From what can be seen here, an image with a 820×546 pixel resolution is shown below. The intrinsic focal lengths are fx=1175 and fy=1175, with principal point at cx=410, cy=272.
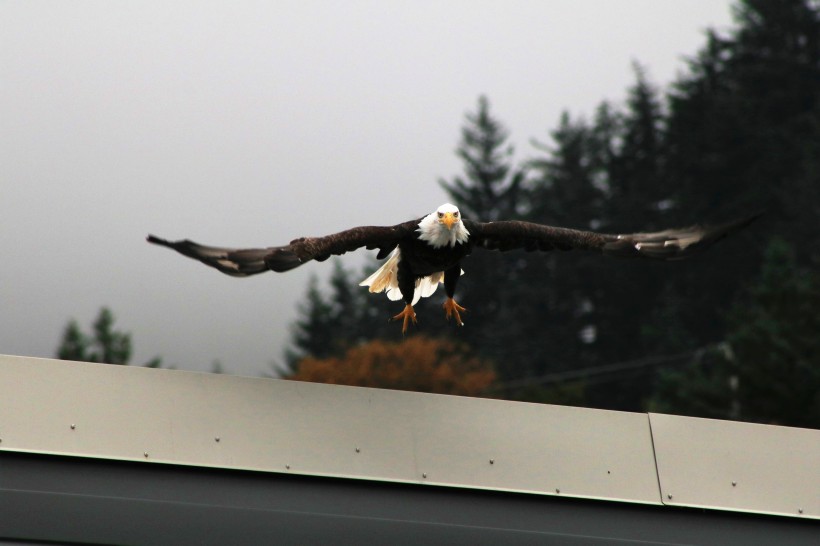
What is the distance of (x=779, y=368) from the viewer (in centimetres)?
3125

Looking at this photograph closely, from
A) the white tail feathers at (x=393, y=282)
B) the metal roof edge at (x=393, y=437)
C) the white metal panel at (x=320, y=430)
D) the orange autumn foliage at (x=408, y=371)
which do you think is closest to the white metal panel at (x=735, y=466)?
the metal roof edge at (x=393, y=437)

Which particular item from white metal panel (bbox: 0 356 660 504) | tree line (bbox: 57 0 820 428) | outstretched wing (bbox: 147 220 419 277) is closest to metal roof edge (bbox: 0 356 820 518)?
white metal panel (bbox: 0 356 660 504)

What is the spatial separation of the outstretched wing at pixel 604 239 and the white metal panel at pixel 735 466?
1699 millimetres

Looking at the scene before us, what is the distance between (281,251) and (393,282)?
2918 mm

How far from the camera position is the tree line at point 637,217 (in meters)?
50.0

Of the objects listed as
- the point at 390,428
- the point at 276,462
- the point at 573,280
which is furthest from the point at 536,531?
the point at 573,280

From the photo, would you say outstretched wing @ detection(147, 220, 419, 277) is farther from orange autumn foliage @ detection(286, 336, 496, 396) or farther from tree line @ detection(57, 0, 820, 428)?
tree line @ detection(57, 0, 820, 428)

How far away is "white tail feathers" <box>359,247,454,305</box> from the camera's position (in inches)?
370

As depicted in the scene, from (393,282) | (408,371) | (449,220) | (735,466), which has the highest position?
(449,220)

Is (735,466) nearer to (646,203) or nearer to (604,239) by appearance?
(604,239)

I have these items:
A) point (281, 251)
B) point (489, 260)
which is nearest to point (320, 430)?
point (281, 251)

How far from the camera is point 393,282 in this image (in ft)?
31.4

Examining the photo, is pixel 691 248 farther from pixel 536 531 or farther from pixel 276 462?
pixel 276 462

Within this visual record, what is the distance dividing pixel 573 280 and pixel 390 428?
165 feet
